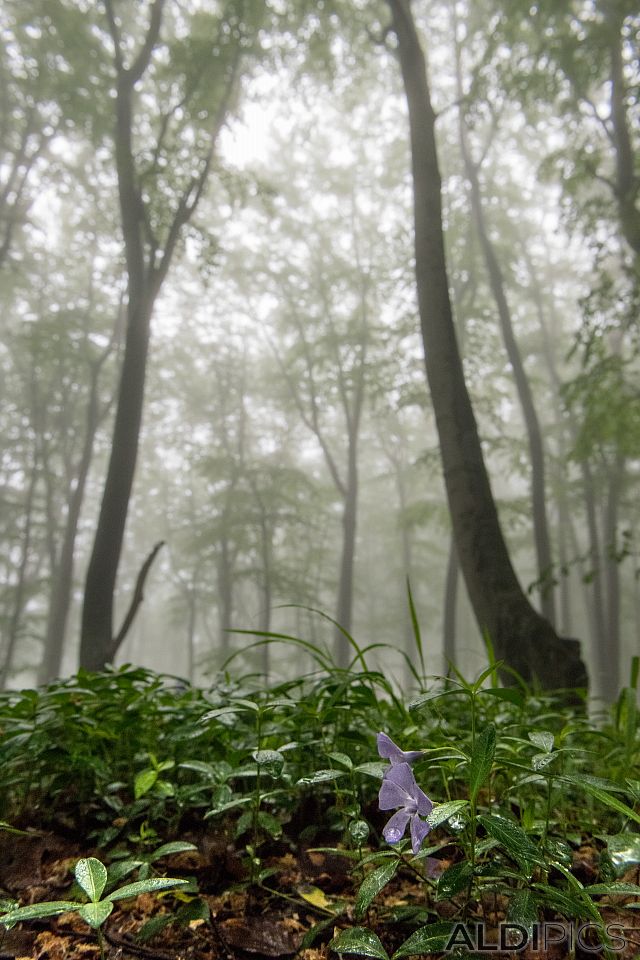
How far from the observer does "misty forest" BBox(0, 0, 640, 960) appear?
98cm

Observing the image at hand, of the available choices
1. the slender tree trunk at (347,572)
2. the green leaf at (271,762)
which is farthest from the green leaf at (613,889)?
the slender tree trunk at (347,572)

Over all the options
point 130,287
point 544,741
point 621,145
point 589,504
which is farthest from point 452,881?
point 589,504

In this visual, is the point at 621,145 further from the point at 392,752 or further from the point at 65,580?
the point at 65,580

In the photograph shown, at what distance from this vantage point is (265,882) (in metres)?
1.17

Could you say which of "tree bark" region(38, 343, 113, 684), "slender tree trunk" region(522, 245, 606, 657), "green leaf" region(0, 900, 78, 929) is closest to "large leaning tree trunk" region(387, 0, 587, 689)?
"green leaf" region(0, 900, 78, 929)

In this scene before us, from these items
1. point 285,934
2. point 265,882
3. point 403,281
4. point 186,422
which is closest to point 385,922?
point 285,934

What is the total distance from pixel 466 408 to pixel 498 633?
5.06 ft

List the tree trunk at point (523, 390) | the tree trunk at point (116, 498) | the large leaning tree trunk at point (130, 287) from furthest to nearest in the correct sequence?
the tree trunk at point (523, 390) → the large leaning tree trunk at point (130, 287) → the tree trunk at point (116, 498)

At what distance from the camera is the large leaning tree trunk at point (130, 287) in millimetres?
5152

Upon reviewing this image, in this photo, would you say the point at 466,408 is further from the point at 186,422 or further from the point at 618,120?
the point at 186,422

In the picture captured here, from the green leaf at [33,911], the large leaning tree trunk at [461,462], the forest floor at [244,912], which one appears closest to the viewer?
the green leaf at [33,911]

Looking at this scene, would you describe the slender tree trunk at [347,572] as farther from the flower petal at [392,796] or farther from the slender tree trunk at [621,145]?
the flower petal at [392,796]

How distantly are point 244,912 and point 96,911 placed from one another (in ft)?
1.43

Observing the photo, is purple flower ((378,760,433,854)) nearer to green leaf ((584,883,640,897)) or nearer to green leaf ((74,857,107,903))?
green leaf ((584,883,640,897))
